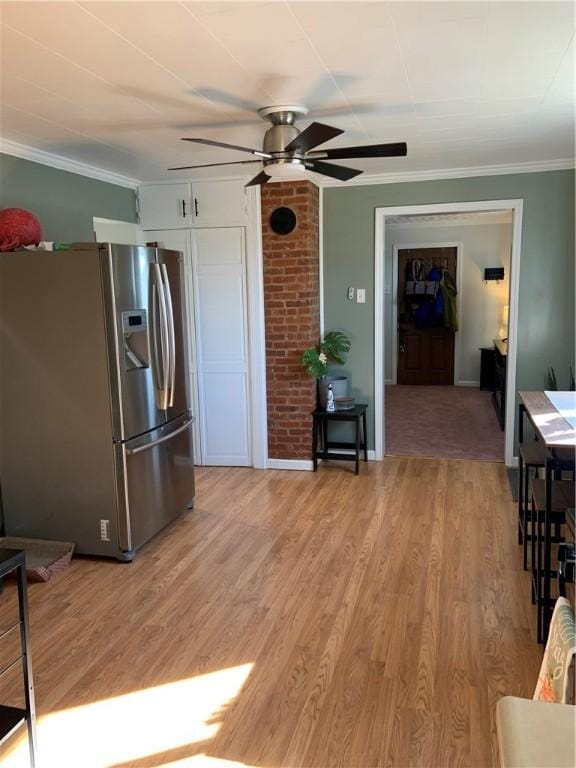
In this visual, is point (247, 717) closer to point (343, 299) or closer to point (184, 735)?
point (184, 735)

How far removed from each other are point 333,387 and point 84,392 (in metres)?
2.33

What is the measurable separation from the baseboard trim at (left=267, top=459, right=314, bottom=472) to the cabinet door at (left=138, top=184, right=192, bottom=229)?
217cm

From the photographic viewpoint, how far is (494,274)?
8570 mm

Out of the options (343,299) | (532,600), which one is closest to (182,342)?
(343,299)

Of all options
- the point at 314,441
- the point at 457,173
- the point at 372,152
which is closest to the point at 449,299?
the point at 457,173

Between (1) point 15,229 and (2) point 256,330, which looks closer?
(1) point 15,229

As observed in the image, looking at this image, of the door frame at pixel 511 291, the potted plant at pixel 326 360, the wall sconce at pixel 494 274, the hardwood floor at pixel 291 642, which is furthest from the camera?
the wall sconce at pixel 494 274

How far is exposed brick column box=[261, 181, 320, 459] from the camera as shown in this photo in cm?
482

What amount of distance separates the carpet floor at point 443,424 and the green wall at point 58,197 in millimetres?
3256

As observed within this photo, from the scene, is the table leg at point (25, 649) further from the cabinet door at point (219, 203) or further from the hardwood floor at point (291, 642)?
the cabinet door at point (219, 203)

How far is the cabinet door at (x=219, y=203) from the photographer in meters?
4.88

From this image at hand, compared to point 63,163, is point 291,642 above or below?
below

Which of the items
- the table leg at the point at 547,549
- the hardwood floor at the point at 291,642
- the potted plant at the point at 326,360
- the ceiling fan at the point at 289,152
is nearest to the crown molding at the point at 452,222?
the potted plant at the point at 326,360

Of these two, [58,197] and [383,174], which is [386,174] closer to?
[383,174]
